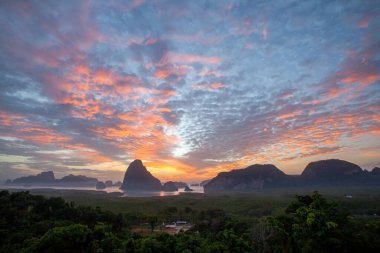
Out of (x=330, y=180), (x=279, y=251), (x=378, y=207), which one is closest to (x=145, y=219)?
(x=279, y=251)

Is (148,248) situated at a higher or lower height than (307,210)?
lower

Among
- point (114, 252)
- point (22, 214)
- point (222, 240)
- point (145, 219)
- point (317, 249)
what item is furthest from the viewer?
point (145, 219)

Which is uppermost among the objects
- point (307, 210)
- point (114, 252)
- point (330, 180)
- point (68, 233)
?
point (330, 180)

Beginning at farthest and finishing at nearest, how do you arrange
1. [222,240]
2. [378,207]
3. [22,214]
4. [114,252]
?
[378,207], [22,214], [222,240], [114,252]

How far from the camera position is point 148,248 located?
2339cm

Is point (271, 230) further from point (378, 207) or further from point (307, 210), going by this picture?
point (378, 207)

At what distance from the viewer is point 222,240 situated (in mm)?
28578

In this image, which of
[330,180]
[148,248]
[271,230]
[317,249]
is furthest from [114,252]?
[330,180]

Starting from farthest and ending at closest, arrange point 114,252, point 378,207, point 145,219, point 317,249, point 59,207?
point 378,207
point 145,219
point 59,207
point 114,252
point 317,249

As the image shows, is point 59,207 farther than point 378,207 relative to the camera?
No

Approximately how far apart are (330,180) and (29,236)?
216m

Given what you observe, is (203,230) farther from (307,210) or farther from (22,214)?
(22,214)

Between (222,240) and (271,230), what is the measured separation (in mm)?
7632

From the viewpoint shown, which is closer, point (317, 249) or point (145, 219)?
point (317, 249)
